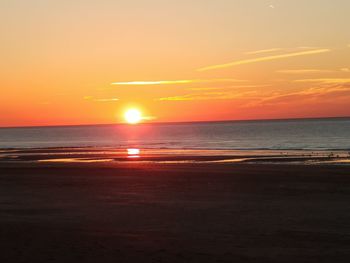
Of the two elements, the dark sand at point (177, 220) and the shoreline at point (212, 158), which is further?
the shoreline at point (212, 158)

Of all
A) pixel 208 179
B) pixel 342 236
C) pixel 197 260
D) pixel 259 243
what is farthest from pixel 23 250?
pixel 208 179

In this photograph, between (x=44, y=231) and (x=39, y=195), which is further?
(x=39, y=195)

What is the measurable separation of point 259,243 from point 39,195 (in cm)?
1033

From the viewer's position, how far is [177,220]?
1275cm

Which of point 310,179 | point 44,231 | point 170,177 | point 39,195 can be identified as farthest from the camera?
point 170,177

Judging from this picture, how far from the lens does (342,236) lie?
1062 cm

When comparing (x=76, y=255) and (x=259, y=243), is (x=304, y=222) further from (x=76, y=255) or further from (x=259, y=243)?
(x=76, y=255)

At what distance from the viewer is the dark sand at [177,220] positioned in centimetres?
941

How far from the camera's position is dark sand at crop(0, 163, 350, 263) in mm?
9414

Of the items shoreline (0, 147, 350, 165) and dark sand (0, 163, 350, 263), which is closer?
dark sand (0, 163, 350, 263)

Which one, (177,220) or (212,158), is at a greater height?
(212,158)

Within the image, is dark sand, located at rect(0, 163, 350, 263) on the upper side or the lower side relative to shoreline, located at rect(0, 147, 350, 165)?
lower

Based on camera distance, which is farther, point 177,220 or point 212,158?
point 212,158

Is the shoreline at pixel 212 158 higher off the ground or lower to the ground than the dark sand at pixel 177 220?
higher
